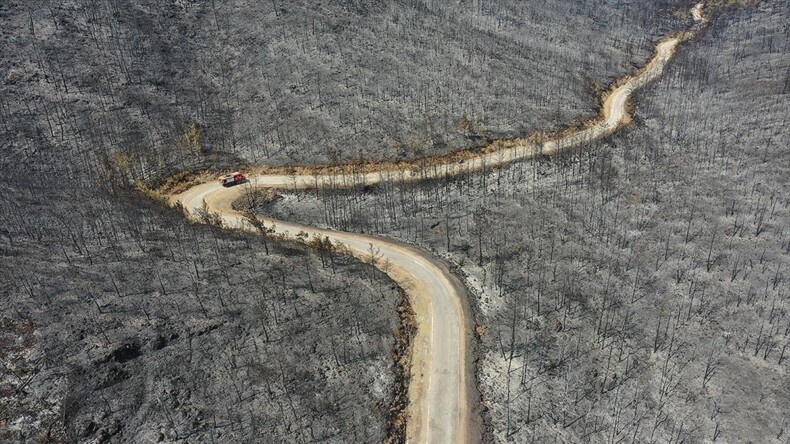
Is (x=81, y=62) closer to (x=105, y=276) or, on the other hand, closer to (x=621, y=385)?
(x=105, y=276)

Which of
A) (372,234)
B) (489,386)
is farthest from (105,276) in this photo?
(489,386)

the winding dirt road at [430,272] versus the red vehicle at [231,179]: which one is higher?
the red vehicle at [231,179]

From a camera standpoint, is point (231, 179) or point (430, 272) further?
point (231, 179)

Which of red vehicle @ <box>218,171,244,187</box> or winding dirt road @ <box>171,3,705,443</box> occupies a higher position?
red vehicle @ <box>218,171,244,187</box>

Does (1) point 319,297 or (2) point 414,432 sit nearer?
(2) point 414,432

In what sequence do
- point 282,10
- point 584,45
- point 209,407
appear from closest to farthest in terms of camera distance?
1. point 209,407
2. point 282,10
3. point 584,45

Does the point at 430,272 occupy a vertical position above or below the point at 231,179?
below

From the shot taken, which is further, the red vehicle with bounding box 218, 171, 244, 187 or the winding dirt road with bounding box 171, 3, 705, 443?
the red vehicle with bounding box 218, 171, 244, 187

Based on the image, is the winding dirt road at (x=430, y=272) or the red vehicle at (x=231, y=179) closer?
the winding dirt road at (x=430, y=272)
